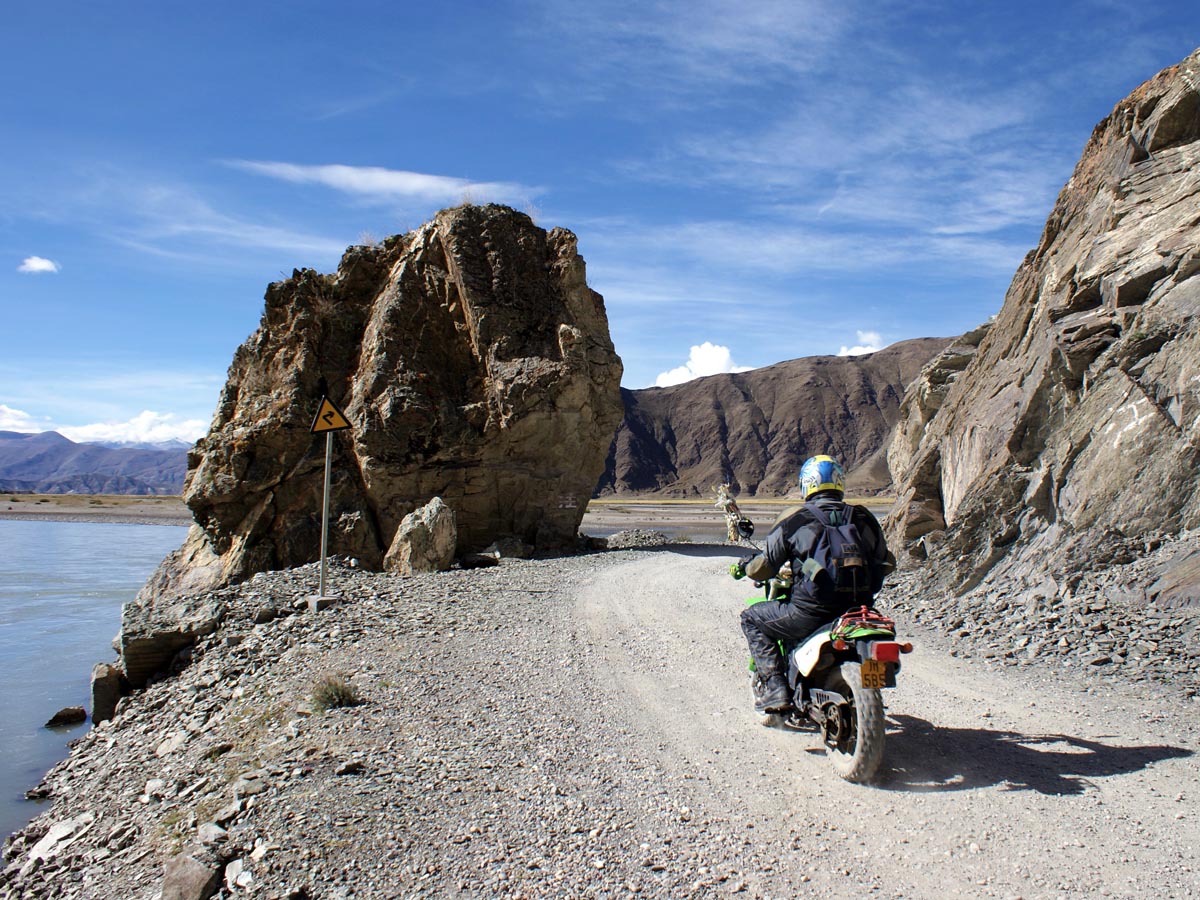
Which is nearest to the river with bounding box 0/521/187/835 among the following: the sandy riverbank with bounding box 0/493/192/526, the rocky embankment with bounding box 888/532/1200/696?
the rocky embankment with bounding box 888/532/1200/696

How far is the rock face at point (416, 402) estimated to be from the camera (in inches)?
715

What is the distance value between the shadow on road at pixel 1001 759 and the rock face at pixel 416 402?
46.4 ft

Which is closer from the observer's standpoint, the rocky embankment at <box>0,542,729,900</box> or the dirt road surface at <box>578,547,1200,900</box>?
the dirt road surface at <box>578,547,1200,900</box>

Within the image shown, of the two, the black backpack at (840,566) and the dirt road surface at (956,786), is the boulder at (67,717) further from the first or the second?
the black backpack at (840,566)

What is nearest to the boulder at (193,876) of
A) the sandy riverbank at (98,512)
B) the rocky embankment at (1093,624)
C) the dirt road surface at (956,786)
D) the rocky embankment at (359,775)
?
the rocky embankment at (359,775)

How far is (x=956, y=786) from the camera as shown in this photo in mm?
4625

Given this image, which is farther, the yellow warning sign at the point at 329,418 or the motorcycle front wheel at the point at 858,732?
the yellow warning sign at the point at 329,418

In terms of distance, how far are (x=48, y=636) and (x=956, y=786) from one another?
1891 cm

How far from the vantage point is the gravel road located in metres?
3.79

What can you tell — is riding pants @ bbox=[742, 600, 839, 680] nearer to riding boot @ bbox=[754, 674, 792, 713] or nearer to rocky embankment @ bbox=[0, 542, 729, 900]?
riding boot @ bbox=[754, 674, 792, 713]

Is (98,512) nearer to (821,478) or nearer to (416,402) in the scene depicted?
(416,402)

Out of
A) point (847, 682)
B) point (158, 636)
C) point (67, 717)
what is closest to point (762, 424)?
point (158, 636)

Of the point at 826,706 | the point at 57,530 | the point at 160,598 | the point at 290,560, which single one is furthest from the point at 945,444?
the point at 57,530

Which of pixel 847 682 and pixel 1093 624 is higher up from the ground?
pixel 847 682
